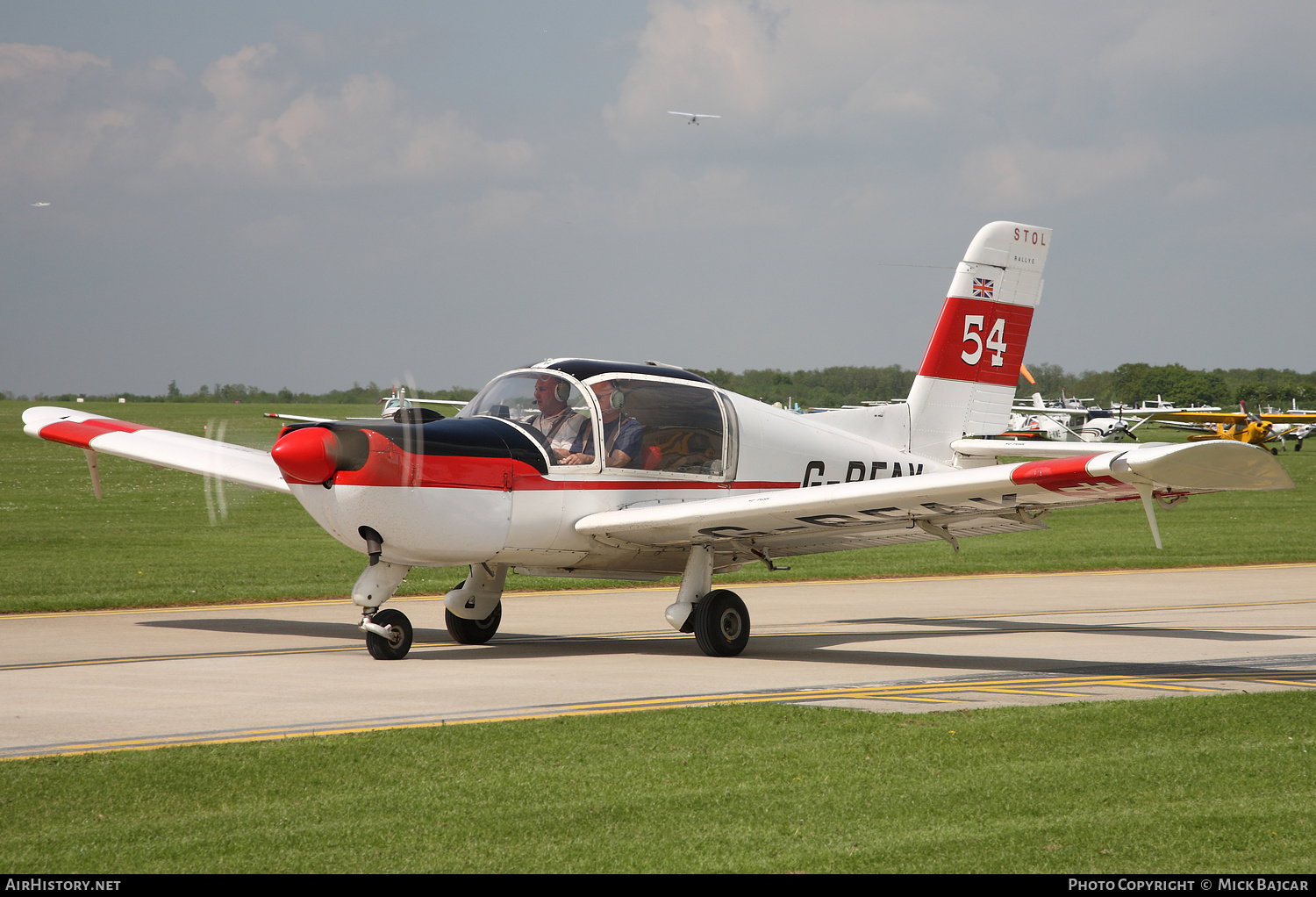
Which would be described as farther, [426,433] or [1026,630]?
[1026,630]

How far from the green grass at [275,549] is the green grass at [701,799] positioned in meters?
5.26

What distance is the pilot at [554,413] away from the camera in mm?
11719

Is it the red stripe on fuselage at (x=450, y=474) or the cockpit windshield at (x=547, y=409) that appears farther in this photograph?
the cockpit windshield at (x=547, y=409)

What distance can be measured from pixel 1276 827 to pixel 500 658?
7379 mm

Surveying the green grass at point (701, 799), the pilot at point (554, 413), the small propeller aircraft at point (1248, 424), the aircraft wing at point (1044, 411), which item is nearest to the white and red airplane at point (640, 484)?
the pilot at point (554, 413)

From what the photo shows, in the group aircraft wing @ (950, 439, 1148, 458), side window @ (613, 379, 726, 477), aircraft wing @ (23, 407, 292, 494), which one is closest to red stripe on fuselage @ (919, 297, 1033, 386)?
aircraft wing @ (950, 439, 1148, 458)

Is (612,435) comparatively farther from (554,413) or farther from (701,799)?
(701,799)

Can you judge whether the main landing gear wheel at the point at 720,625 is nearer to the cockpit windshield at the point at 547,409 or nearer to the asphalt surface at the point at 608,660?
the asphalt surface at the point at 608,660

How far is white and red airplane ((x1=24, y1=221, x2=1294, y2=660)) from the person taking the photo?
10273mm

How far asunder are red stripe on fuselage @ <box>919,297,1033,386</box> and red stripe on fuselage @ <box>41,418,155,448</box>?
971 cm

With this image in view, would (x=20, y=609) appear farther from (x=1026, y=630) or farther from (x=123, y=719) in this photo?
(x=1026, y=630)

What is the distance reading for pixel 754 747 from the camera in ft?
23.8
